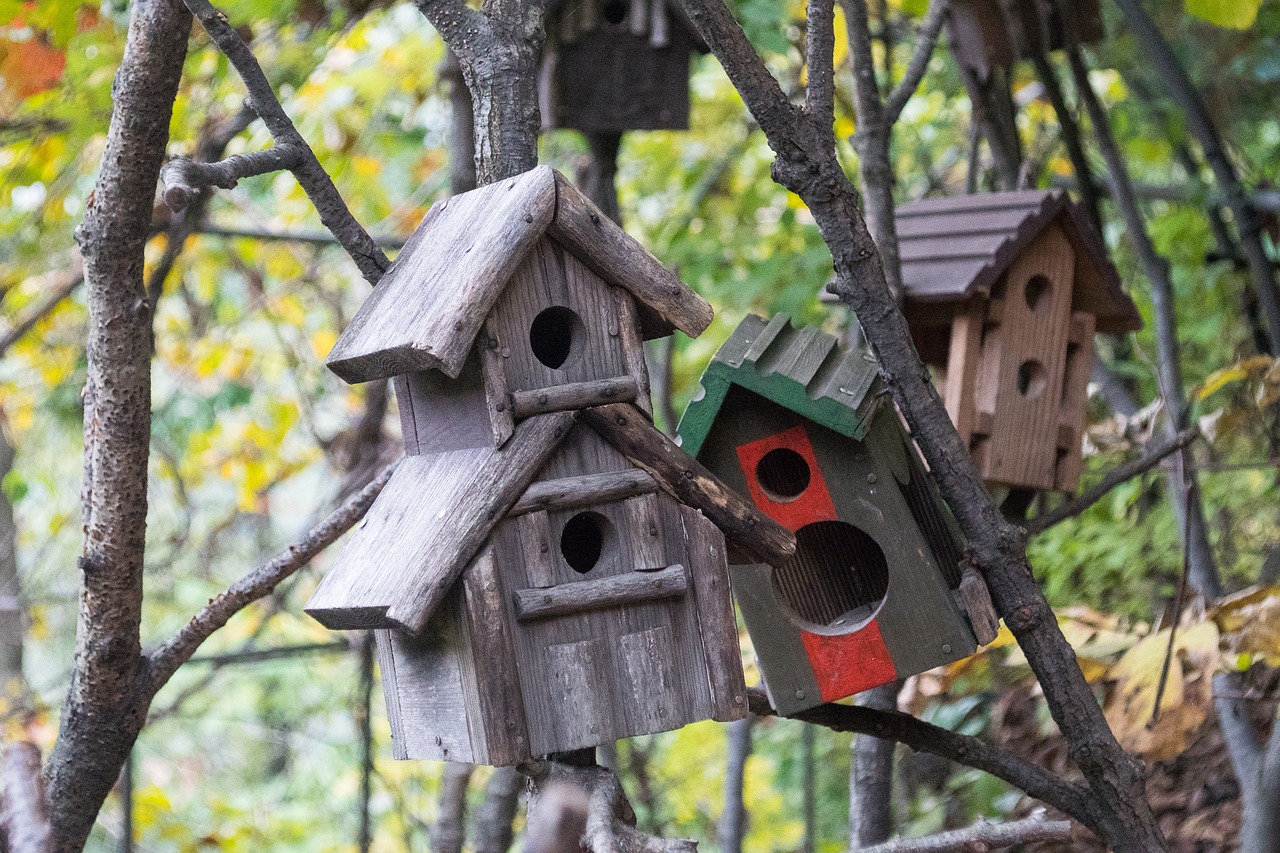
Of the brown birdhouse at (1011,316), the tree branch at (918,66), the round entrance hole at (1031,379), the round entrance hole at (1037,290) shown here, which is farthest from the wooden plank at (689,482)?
the tree branch at (918,66)

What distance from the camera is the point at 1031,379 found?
2.89 m

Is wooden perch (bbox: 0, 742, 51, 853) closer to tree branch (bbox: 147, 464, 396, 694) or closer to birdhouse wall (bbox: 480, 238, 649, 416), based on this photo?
birdhouse wall (bbox: 480, 238, 649, 416)

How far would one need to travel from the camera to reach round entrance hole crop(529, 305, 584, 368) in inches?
74.2

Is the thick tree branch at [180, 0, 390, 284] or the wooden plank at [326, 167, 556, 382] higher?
the thick tree branch at [180, 0, 390, 284]

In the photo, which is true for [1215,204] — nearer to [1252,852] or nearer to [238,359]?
[1252,852]

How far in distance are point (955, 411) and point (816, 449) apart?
630 millimetres

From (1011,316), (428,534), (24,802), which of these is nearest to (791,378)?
(428,534)

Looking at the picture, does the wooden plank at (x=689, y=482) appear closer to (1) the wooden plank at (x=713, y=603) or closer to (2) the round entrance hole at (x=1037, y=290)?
(1) the wooden plank at (x=713, y=603)

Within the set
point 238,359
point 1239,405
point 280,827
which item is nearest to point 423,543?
point 1239,405

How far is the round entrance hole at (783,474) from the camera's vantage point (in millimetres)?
2395

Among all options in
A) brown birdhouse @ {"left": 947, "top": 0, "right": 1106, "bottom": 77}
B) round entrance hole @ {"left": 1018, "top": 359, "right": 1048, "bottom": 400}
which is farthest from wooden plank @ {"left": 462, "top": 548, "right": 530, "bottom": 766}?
brown birdhouse @ {"left": 947, "top": 0, "right": 1106, "bottom": 77}

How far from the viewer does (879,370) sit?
6.91ft

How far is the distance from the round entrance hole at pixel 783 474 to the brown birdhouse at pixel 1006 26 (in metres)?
1.96

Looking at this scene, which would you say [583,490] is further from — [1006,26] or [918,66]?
[1006,26]
